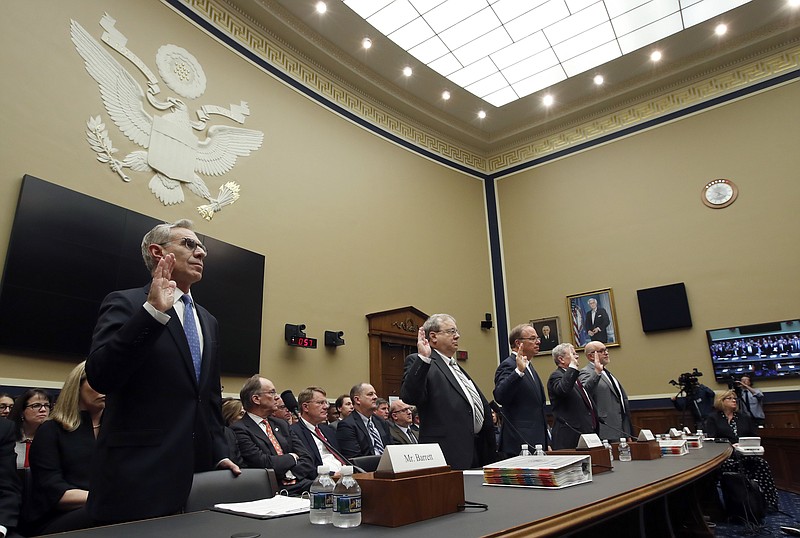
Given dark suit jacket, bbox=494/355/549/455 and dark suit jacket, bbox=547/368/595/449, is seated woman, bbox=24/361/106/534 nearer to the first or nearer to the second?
dark suit jacket, bbox=494/355/549/455

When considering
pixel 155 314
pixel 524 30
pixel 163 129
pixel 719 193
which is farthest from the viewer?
pixel 719 193

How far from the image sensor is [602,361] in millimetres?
4285

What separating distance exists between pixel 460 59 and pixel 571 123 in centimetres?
265

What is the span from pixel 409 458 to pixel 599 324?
807cm

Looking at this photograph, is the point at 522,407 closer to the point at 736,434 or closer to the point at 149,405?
the point at 149,405

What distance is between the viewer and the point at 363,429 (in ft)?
15.1

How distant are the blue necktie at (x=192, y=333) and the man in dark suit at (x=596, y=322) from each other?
25.3 ft

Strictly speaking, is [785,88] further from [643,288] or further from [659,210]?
[643,288]

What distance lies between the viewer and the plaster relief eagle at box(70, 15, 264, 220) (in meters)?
5.04

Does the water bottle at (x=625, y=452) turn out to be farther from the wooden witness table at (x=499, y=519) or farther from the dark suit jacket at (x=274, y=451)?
the dark suit jacket at (x=274, y=451)

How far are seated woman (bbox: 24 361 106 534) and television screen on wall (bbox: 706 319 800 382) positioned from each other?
7.06 m

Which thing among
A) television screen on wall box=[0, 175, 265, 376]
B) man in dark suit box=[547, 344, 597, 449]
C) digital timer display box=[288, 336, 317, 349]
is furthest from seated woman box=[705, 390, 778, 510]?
television screen on wall box=[0, 175, 265, 376]

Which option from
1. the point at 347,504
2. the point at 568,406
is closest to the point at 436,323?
the point at 568,406

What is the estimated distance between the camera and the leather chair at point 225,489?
1.52 metres
